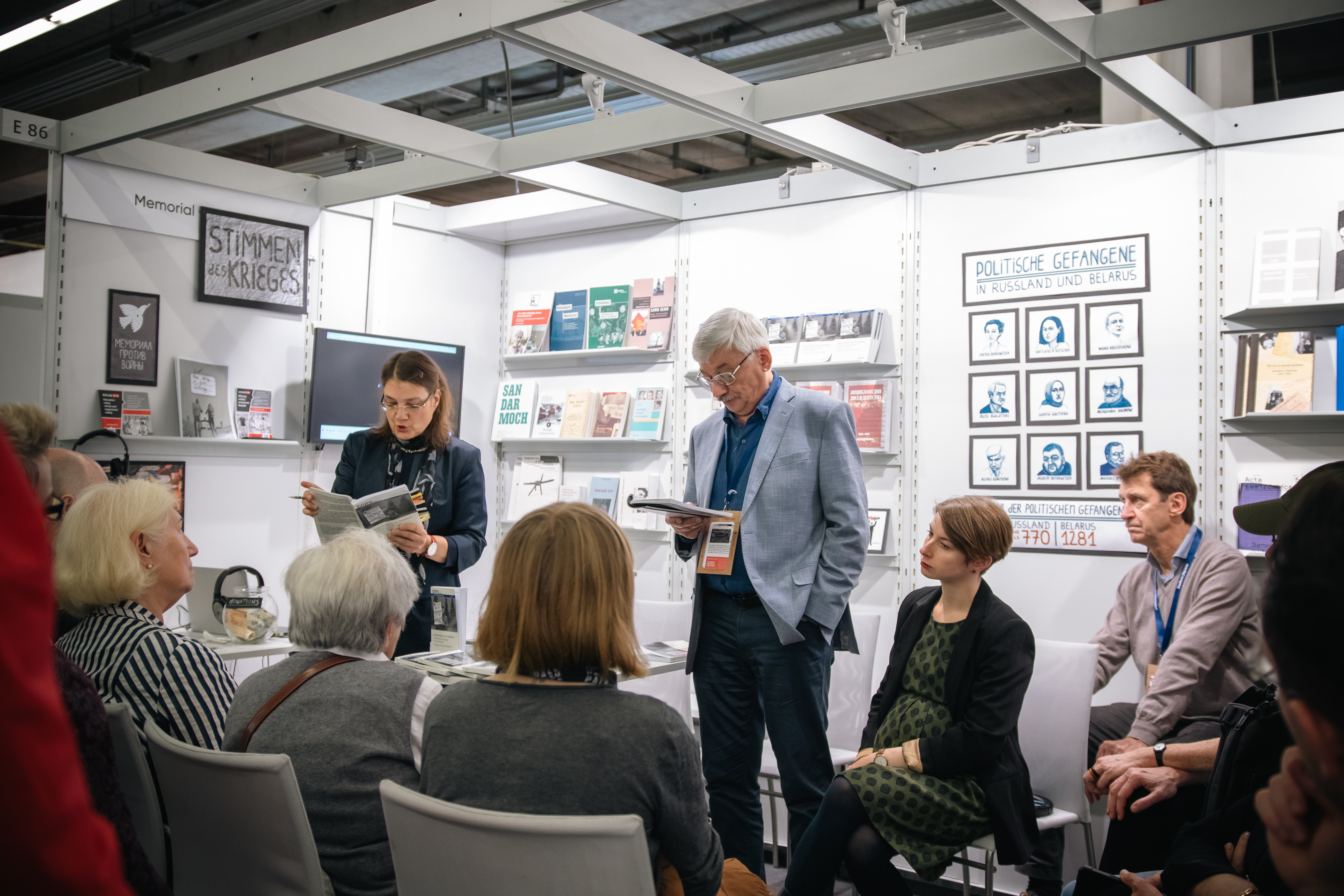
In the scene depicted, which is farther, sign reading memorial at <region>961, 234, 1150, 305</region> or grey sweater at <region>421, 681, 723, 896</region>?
sign reading memorial at <region>961, 234, 1150, 305</region>

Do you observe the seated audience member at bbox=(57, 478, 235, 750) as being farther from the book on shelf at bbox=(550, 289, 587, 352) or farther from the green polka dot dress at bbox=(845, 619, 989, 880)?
the book on shelf at bbox=(550, 289, 587, 352)

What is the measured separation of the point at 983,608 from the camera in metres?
2.83

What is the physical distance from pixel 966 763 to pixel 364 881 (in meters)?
1.55

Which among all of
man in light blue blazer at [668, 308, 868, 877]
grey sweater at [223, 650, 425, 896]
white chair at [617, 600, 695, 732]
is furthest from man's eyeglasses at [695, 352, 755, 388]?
grey sweater at [223, 650, 425, 896]

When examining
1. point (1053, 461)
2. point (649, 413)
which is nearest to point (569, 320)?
point (649, 413)

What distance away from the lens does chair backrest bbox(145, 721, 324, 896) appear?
5.66 ft

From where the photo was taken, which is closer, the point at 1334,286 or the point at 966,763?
the point at 966,763

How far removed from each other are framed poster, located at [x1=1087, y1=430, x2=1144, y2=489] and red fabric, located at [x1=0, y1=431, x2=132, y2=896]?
4214 mm

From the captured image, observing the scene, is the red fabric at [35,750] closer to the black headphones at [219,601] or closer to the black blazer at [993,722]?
the black blazer at [993,722]

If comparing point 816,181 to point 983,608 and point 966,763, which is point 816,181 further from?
point 966,763

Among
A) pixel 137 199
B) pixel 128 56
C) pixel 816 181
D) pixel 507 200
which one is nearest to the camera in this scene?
pixel 137 199

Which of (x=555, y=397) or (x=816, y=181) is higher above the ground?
(x=816, y=181)

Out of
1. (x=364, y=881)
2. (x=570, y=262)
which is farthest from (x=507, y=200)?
(x=364, y=881)

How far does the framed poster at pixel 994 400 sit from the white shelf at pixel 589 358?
1708 mm
